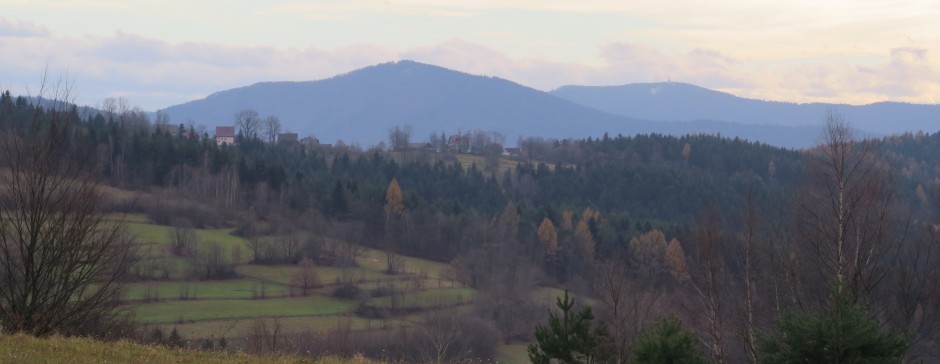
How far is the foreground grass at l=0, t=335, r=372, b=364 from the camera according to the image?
11.4m

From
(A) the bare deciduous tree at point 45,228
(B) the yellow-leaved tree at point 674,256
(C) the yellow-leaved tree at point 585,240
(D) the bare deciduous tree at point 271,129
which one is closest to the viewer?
(A) the bare deciduous tree at point 45,228

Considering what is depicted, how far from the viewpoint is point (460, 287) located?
75188 mm

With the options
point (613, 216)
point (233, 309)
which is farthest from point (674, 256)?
point (233, 309)

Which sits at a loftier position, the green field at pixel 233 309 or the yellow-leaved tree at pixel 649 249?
the yellow-leaved tree at pixel 649 249

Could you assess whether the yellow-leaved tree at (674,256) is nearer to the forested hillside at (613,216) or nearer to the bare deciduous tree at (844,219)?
the forested hillside at (613,216)

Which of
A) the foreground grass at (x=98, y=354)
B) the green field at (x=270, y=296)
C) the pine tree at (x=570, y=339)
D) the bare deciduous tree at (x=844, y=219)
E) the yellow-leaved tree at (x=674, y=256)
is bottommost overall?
the green field at (x=270, y=296)

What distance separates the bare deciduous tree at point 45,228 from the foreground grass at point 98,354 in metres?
2.47

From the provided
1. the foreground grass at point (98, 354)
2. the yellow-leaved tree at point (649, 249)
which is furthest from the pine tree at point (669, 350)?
the yellow-leaved tree at point (649, 249)

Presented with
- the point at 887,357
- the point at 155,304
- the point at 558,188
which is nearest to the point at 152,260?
the point at 155,304

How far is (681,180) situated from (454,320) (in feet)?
283

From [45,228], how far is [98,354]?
14.6ft

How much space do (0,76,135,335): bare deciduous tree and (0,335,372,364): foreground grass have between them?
2467 millimetres

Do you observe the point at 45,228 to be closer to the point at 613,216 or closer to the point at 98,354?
the point at 98,354

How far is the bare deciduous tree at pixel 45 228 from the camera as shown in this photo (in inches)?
593
